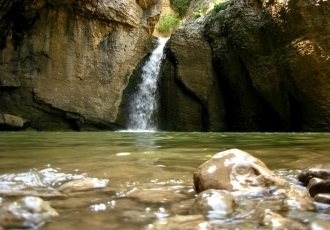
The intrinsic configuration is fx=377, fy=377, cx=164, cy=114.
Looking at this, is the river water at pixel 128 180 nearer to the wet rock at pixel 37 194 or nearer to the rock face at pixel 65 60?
the wet rock at pixel 37 194

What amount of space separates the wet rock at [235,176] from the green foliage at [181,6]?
21.9m

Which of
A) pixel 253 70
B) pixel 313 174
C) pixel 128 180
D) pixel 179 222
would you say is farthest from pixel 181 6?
pixel 179 222

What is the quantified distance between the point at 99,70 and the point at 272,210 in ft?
41.2

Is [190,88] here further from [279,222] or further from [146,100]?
[279,222]

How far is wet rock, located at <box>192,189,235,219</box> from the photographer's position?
2.06 meters

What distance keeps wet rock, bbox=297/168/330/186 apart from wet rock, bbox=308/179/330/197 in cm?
30

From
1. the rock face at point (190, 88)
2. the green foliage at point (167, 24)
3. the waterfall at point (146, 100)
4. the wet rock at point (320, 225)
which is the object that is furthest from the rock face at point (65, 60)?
the wet rock at point (320, 225)

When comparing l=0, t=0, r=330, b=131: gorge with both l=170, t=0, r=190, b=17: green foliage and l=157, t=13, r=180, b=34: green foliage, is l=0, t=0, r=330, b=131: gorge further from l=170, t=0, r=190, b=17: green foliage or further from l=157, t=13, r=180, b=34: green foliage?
l=170, t=0, r=190, b=17: green foliage

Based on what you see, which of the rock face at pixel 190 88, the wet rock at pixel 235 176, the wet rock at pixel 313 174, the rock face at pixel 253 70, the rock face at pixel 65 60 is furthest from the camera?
the rock face at pixel 65 60

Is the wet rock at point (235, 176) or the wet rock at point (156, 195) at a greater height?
the wet rock at point (235, 176)

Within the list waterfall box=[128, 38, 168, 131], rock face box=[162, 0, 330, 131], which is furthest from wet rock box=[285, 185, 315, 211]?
waterfall box=[128, 38, 168, 131]

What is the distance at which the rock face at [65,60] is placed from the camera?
13.3 meters

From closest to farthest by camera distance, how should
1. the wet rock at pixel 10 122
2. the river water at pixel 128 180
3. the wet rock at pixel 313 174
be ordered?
the river water at pixel 128 180
the wet rock at pixel 313 174
the wet rock at pixel 10 122

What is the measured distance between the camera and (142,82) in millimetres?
14250
